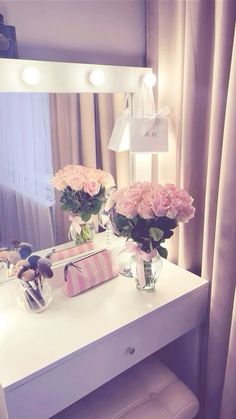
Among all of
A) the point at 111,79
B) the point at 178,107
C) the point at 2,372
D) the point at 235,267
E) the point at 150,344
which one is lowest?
the point at 150,344

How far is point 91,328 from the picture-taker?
1.04m

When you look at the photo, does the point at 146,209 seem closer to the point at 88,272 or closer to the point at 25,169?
the point at 88,272

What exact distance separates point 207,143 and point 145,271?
537 mm

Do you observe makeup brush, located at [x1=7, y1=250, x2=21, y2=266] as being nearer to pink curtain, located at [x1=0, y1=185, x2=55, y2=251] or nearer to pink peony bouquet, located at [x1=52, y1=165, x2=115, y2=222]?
pink curtain, located at [x1=0, y1=185, x2=55, y2=251]

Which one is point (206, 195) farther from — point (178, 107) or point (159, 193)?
point (178, 107)

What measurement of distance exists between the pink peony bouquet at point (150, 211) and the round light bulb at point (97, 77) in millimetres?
418

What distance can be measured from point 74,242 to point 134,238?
30 centimetres

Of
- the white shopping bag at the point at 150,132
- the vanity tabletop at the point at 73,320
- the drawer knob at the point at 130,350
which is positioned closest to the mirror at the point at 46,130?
the white shopping bag at the point at 150,132

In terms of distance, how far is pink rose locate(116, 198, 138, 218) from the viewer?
3.59 feet

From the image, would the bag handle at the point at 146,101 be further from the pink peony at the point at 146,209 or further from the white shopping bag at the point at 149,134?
the pink peony at the point at 146,209

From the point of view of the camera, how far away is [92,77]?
1215mm

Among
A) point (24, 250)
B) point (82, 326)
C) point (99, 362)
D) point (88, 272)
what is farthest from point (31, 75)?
point (99, 362)

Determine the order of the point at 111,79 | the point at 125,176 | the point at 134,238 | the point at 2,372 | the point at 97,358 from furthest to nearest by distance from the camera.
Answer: the point at 125,176 → the point at 111,79 → the point at 134,238 → the point at 97,358 → the point at 2,372

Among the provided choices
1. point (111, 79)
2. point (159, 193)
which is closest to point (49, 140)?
point (111, 79)
